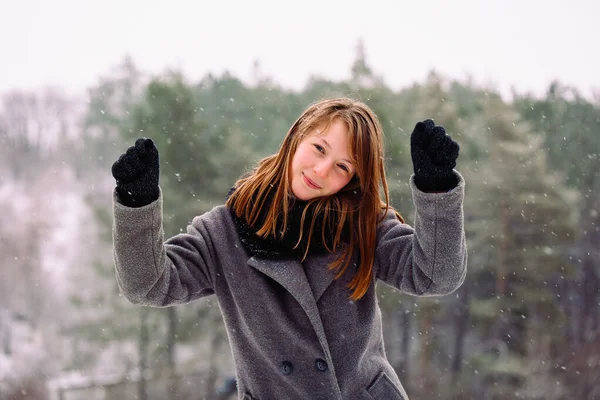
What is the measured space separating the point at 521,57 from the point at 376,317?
1237cm

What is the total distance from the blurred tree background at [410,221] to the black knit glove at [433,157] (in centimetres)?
654

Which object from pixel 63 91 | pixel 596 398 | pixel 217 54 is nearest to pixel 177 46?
pixel 217 54

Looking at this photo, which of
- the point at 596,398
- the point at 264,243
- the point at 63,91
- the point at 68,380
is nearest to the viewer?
the point at 264,243

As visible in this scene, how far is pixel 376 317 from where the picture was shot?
109 cm

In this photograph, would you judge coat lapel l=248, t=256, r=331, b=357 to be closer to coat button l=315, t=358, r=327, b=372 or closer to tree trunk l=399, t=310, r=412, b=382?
coat button l=315, t=358, r=327, b=372

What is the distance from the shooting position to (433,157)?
89cm

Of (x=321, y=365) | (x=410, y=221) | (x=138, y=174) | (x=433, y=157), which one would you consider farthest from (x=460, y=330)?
(x=138, y=174)

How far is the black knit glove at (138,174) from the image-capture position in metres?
0.82

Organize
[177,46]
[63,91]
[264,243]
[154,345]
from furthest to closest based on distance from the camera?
Answer: [177,46] → [63,91] → [154,345] → [264,243]

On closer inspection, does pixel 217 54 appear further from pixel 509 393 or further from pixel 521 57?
pixel 509 393

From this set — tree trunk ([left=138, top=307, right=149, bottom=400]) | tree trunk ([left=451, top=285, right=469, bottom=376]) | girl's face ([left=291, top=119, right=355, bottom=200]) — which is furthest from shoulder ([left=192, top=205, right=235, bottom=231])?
tree trunk ([left=451, top=285, right=469, bottom=376])

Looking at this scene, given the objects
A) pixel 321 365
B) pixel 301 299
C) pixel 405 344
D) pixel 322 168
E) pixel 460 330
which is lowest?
pixel 405 344

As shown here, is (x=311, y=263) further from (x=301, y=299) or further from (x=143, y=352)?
(x=143, y=352)

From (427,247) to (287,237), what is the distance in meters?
0.22
